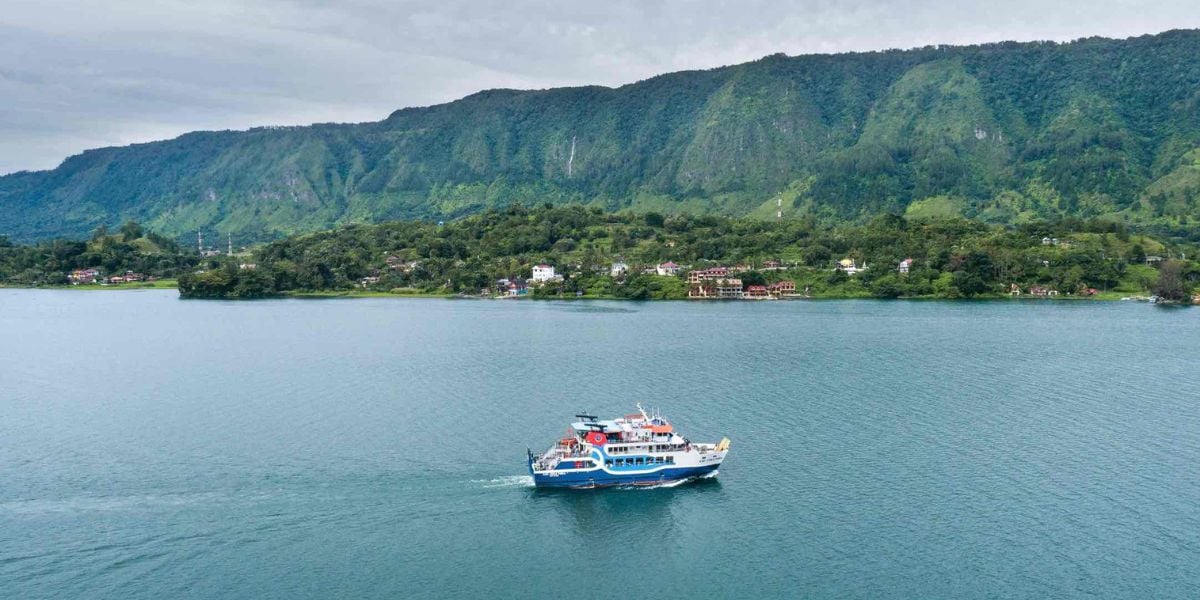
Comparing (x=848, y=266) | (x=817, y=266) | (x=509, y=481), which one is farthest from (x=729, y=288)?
(x=509, y=481)

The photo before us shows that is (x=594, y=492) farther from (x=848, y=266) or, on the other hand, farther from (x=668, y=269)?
(x=848, y=266)

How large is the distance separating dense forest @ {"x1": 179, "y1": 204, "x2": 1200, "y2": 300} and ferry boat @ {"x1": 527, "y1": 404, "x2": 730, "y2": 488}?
110775mm

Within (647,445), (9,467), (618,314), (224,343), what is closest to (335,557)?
(647,445)

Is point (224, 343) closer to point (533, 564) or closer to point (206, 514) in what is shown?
point (206, 514)

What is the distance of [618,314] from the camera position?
437 ft

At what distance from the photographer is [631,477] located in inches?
1967

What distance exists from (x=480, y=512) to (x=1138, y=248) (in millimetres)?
161463

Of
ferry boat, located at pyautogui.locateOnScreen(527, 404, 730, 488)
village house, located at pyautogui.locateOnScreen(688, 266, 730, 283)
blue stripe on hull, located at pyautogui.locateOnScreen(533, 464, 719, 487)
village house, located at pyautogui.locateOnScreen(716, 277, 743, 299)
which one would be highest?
village house, located at pyautogui.locateOnScreen(688, 266, 730, 283)

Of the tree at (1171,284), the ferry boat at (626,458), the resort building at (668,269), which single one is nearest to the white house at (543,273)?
the resort building at (668,269)

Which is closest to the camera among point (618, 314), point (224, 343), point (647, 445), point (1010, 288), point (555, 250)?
point (647, 445)

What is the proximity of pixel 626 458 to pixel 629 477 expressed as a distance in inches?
40.8

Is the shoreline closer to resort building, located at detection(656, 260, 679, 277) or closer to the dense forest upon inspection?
the dense forest

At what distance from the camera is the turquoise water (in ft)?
125

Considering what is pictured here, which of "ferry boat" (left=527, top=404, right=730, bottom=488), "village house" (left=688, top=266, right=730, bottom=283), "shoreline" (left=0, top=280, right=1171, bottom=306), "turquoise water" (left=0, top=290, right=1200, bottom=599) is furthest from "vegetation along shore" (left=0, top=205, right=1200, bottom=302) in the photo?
"ferry boat" (left=527, top=404, right=730, bottom=488)
